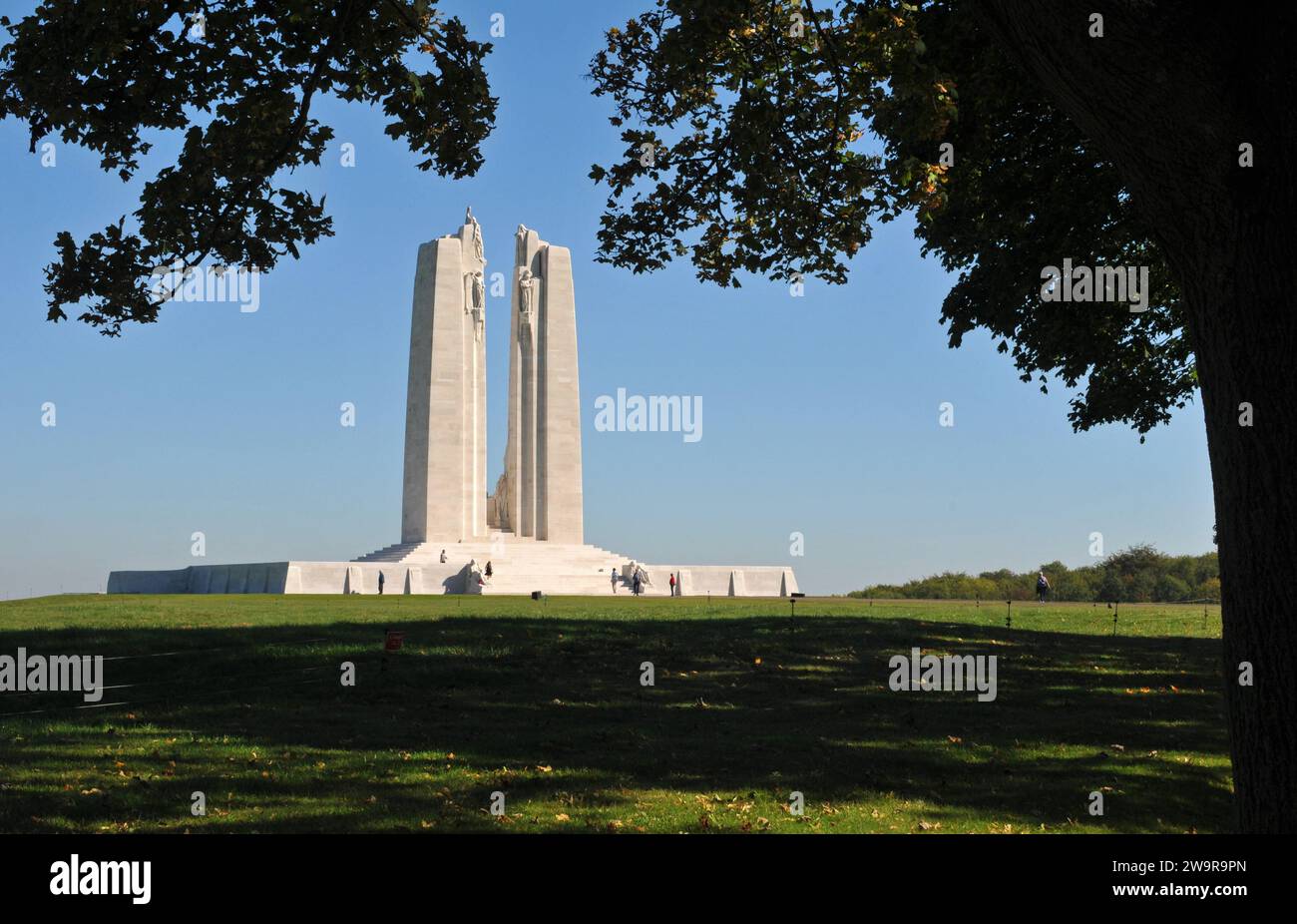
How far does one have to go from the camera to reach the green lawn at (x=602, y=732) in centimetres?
1050

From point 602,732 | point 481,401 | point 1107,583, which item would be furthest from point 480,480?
point 602,732

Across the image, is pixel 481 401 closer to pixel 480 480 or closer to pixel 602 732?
pixel 480 480

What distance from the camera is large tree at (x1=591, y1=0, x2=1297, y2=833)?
267 inches

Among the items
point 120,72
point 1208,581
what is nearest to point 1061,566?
point 1208,581

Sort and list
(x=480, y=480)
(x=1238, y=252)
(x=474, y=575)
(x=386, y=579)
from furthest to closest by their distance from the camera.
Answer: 1. (x=480, y=480)
2. (x=386, y=579)
3. (x=474, y=575)
4. (x=1238, y=252)

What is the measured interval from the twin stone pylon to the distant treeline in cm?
1989

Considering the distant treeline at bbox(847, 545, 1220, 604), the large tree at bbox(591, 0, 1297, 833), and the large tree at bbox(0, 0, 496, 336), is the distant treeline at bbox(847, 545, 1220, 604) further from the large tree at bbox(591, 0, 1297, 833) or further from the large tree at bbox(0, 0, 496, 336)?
the large tree at bbox(0, 0, 496, 336)

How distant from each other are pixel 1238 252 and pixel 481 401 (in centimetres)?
5811

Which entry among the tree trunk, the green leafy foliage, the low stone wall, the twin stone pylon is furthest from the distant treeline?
the tree trunk

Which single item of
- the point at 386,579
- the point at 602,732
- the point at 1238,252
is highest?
the point at 1238,252

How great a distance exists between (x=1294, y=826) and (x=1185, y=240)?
3.45m

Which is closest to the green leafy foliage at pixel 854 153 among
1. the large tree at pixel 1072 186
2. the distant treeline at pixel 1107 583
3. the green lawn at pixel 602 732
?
the large tree at pixel 1072 186

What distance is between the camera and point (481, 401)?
209ft
